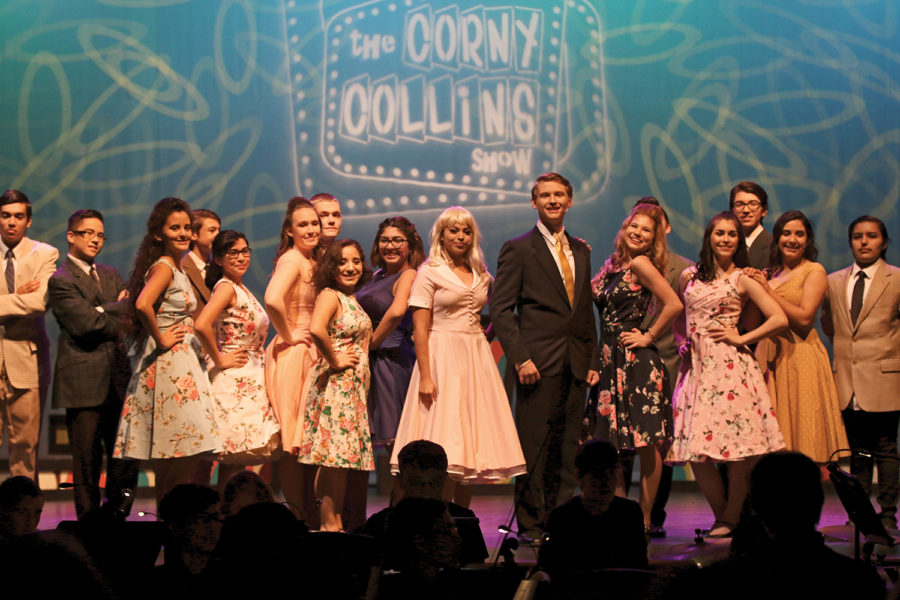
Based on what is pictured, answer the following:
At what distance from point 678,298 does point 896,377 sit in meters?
1.41

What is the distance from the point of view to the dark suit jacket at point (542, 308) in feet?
15.3

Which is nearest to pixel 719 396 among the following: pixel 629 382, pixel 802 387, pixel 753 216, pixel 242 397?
pixel 629 382

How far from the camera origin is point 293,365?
4.84 metres

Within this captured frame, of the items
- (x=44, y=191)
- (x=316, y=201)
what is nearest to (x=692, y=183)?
(x=316, y=201)

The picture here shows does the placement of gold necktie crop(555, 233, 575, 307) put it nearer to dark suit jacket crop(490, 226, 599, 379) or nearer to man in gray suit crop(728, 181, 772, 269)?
dark suit jacket crop(490, 226, 599, 379)

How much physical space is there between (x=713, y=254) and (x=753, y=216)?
673 mm

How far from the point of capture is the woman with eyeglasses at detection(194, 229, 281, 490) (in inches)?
183

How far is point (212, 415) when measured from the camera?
15.2 feet

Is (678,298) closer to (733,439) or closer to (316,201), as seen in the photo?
(733,439)

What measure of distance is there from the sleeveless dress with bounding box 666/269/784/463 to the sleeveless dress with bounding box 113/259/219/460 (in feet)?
6.91

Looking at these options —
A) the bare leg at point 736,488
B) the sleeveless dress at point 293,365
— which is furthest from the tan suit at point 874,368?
the sleeveless dress at point 293,365

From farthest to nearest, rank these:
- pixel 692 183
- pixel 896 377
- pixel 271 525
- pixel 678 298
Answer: pixel 692 183 < pixel 896 377 < pixel 678 298 < pixel 271 525

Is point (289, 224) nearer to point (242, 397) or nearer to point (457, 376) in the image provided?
point (242, 397)

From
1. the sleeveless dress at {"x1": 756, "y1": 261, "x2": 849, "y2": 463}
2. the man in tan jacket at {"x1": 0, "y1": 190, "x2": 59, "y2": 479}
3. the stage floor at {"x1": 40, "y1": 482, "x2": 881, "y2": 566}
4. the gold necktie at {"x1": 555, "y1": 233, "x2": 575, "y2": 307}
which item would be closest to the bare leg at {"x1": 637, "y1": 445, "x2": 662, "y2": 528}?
the stage floor at {"x1": 40, "y1": 482, "x2": 881, "y2": 566}
